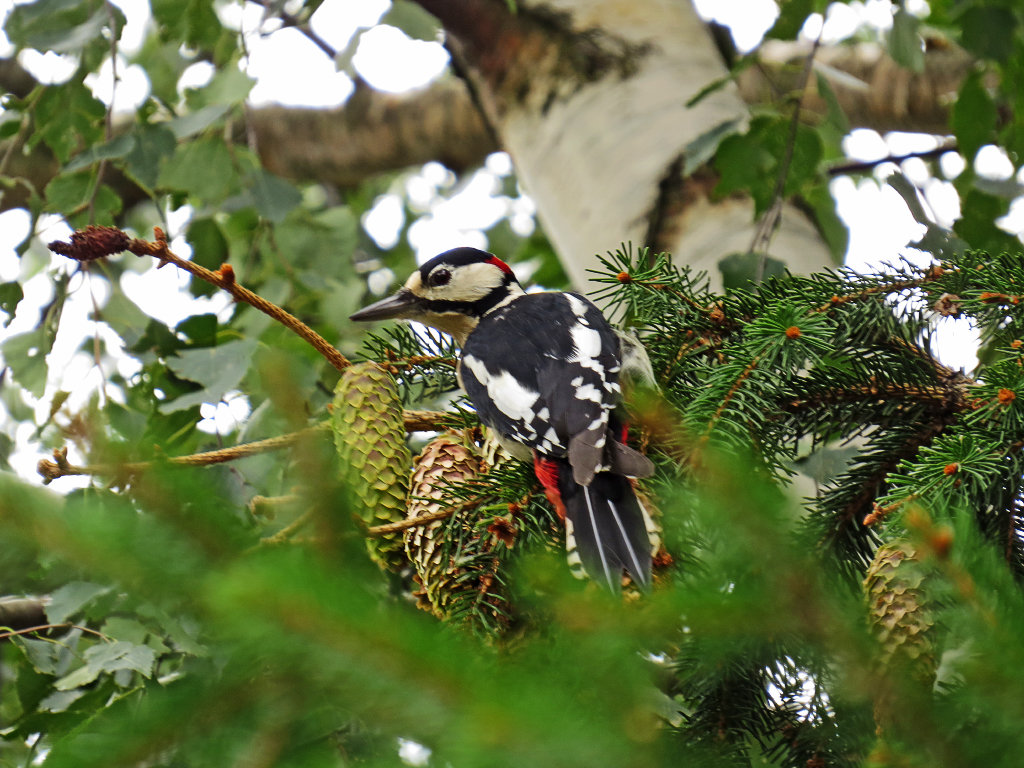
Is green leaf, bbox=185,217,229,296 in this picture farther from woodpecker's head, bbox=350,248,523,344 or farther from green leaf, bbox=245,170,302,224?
woodpecker's head, bbox=350,248,523,344

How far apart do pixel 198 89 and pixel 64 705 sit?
115cm

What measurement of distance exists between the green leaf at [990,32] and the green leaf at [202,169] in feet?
4.84

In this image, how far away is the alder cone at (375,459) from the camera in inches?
40.8

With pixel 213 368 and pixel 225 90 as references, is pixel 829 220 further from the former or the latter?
pixel 213 368

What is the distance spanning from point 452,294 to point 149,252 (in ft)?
2.64

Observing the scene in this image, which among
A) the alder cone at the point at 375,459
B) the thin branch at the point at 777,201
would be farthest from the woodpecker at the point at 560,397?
the thin branch at the point at 777,201

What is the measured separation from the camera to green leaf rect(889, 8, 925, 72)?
177 centimetres

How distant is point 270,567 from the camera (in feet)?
1.34

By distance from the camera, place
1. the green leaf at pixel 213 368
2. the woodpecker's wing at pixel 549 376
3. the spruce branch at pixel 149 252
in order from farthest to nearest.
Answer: the green leaf at pixel 213 368
the woodpecker's wing at pixel 549 376
the spruce branch at pixel 149 252

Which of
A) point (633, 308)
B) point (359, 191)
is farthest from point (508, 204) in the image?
point (633, 308)

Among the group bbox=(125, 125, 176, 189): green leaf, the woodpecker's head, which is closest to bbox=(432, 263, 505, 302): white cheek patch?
the woodpecker's head

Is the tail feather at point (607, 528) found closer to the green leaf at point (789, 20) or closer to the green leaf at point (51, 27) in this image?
the green leaf at point (789, 20)

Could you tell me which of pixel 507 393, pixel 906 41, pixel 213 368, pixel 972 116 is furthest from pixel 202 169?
pixel 972 116

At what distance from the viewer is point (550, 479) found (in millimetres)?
1086
